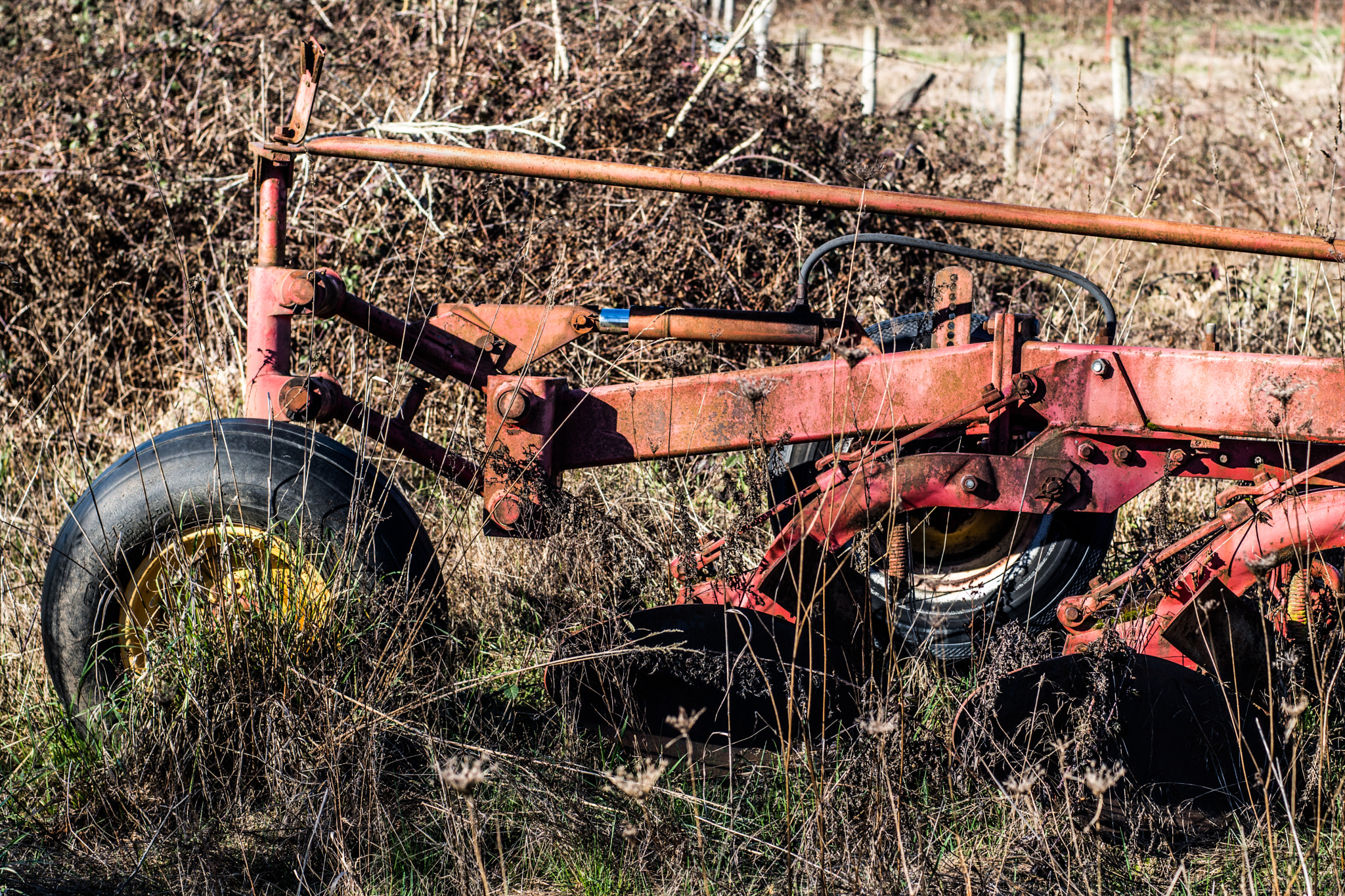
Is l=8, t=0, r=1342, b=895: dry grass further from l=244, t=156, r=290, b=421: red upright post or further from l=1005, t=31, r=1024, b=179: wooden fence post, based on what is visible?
l=1005, t=31, r=1024, b=179: wooden fence post

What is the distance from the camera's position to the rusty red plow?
255 centimetres

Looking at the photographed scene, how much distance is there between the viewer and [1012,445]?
9.37 ft

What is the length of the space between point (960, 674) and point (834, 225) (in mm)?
2722

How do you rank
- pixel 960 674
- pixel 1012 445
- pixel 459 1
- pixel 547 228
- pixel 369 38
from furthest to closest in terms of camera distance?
pixel 369 38, pixel 459 1, pixel 547 228, pixel 960 674, pixel 1012 445

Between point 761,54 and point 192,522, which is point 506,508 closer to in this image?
point 192,522

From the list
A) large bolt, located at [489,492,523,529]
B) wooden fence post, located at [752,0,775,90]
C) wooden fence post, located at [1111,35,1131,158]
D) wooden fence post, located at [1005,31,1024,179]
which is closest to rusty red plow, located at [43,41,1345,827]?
large bolt, located at [489,492,523,529]

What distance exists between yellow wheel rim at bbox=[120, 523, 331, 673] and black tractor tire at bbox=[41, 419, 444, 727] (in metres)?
0.02

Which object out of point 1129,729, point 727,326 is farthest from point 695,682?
point 1129,729

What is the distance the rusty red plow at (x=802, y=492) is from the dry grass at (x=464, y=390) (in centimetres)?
13

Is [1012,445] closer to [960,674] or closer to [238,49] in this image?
[960,674]

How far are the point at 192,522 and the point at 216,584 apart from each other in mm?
167

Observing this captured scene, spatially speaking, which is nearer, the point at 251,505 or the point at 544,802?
the point at 544,802

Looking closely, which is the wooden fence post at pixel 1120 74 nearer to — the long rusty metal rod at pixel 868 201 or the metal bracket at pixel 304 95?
the long rusty metal rod at pixel 868 201

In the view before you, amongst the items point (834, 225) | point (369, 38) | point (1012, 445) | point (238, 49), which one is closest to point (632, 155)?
point (834, 225)
